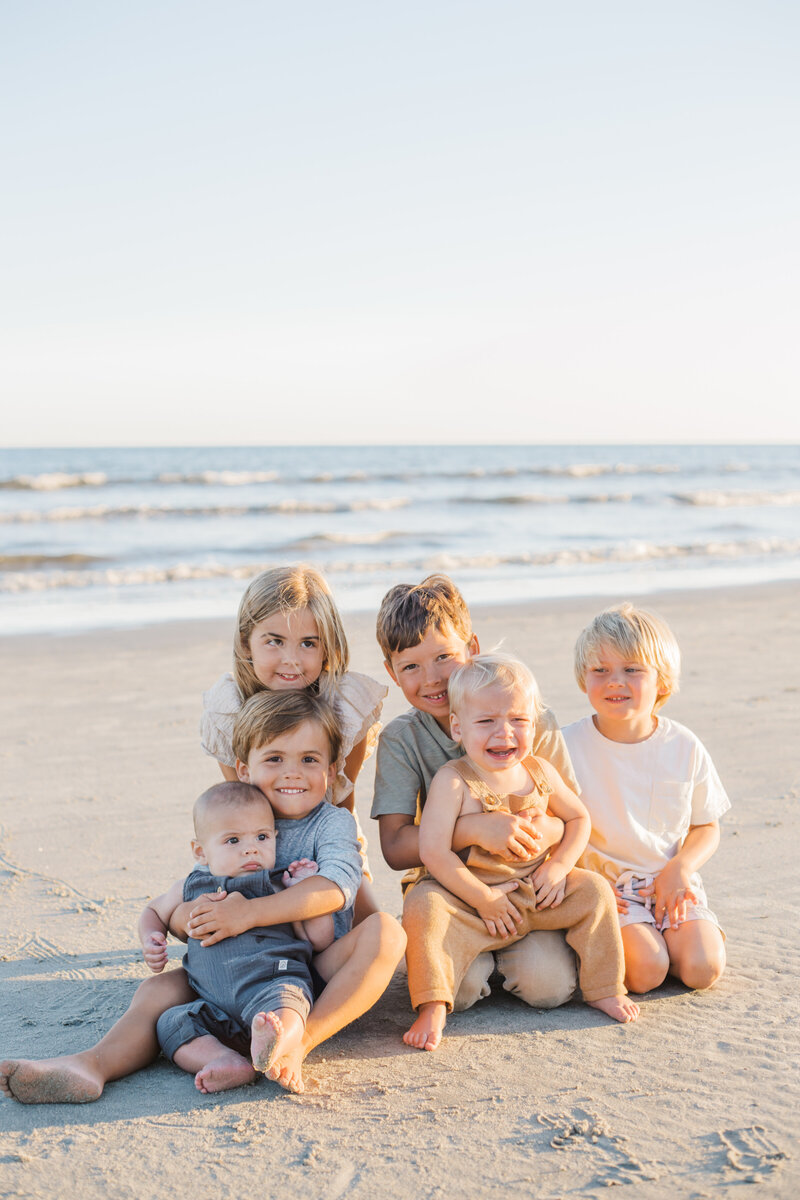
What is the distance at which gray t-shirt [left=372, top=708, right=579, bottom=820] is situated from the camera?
3.31 m

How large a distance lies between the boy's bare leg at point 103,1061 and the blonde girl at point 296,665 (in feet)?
2.47

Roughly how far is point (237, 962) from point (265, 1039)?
0.30 metres

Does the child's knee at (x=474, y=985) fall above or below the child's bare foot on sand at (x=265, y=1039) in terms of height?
below

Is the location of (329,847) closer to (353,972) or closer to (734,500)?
(353,972)

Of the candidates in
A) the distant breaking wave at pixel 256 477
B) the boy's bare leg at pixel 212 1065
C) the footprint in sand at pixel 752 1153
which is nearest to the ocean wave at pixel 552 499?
the distant breaking wave at pixel 256 477

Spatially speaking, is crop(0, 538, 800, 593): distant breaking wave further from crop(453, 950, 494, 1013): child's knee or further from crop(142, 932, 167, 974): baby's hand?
crop(453, 950, 494, 1013): child's knee

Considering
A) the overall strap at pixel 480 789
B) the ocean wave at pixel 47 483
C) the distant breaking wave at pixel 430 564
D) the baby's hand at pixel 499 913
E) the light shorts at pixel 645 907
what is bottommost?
the light shorts at pixel 645 907

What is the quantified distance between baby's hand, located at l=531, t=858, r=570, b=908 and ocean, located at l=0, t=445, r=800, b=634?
7.06 metres

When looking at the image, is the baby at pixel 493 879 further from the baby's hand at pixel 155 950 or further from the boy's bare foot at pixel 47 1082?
the boy's bare foot at pixel 47 1082

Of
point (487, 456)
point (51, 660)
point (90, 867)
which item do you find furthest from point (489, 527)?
point (487, 456)

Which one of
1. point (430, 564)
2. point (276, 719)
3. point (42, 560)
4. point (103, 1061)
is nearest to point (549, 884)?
point (276, 719)

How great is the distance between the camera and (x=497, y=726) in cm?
304

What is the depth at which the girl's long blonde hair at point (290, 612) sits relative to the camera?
11.4 ft

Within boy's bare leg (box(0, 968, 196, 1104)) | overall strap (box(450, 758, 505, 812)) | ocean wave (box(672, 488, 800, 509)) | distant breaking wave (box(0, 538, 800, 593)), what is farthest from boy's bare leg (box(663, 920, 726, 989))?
ocean wave (box(672, 488, 800, 509))
